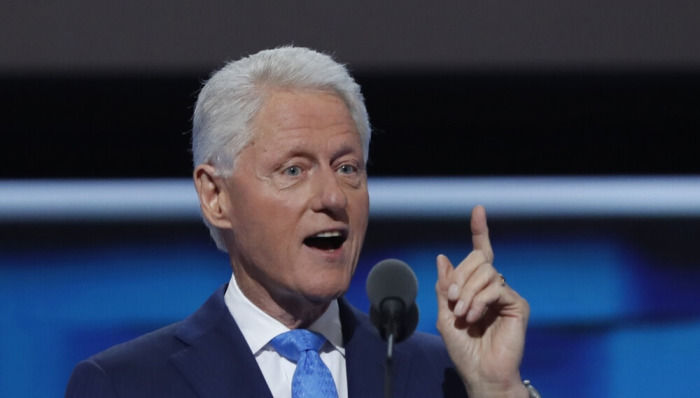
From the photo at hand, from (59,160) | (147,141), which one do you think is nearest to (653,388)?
(147,141)

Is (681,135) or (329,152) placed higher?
(681,135)

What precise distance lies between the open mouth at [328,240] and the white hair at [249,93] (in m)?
0.17

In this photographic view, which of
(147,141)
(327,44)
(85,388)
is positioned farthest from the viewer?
(147,141)

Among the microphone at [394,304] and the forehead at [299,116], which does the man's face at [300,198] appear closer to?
the forehead at [299,116]

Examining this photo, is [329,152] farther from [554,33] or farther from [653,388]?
[653,388]

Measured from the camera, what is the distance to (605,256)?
310 centimetres

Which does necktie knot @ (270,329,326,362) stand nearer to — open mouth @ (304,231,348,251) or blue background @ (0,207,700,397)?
open mouth @ (304,231,348,251)

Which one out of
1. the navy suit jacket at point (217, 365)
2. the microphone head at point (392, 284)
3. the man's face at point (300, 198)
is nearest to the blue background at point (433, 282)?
the navy suit jacket at point (217, 365)

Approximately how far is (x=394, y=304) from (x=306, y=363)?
0.34m

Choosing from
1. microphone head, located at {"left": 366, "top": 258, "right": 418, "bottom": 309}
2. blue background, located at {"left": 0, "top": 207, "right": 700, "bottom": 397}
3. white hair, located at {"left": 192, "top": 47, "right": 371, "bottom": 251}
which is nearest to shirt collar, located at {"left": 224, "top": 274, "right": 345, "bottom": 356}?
white hair, located at {"left": 192, "top": 47, "right": 371, "bottom": 251}

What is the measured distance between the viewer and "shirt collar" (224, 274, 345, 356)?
1796mm

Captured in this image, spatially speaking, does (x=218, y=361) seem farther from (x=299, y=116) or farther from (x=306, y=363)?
(x=299, y=116)

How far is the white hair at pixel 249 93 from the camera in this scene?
1.77m

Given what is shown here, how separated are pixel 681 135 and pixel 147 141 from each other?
1.49m
